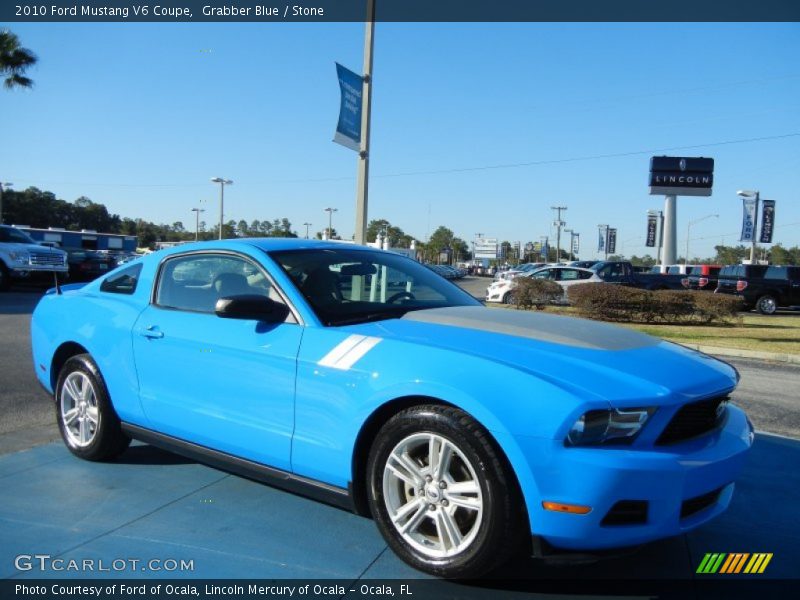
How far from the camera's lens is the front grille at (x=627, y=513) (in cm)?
244

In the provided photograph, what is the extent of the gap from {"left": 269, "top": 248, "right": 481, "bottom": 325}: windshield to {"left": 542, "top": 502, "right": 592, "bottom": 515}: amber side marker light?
1.35m

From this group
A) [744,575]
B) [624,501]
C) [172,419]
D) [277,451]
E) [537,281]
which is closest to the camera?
[624,501]

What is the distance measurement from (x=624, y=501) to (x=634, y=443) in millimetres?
222

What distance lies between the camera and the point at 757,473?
14.6 ft

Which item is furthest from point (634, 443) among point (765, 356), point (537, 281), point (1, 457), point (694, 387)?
point (537, 281)

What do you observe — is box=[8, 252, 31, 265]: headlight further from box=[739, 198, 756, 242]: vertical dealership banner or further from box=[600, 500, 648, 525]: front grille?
box=[739, 198, 756, 242]: vertical dealership banner

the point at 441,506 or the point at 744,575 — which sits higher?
the point at 441,506

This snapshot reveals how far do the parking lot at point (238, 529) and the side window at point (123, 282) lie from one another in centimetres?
116

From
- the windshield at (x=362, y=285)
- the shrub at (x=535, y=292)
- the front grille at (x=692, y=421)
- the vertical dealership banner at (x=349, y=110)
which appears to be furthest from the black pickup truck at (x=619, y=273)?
the front grille at (x=692, y=421)

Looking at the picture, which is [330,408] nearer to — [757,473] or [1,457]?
[1,457]

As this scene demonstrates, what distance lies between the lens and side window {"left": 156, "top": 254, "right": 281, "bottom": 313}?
3.73 m

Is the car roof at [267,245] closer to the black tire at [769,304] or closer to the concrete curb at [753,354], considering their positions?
the concrete curb at [753,354]

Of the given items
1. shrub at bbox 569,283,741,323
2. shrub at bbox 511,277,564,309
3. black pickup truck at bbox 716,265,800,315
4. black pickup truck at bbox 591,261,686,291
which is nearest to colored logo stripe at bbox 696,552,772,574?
shrub at bbox 569,283,741,323

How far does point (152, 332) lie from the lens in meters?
3.85
